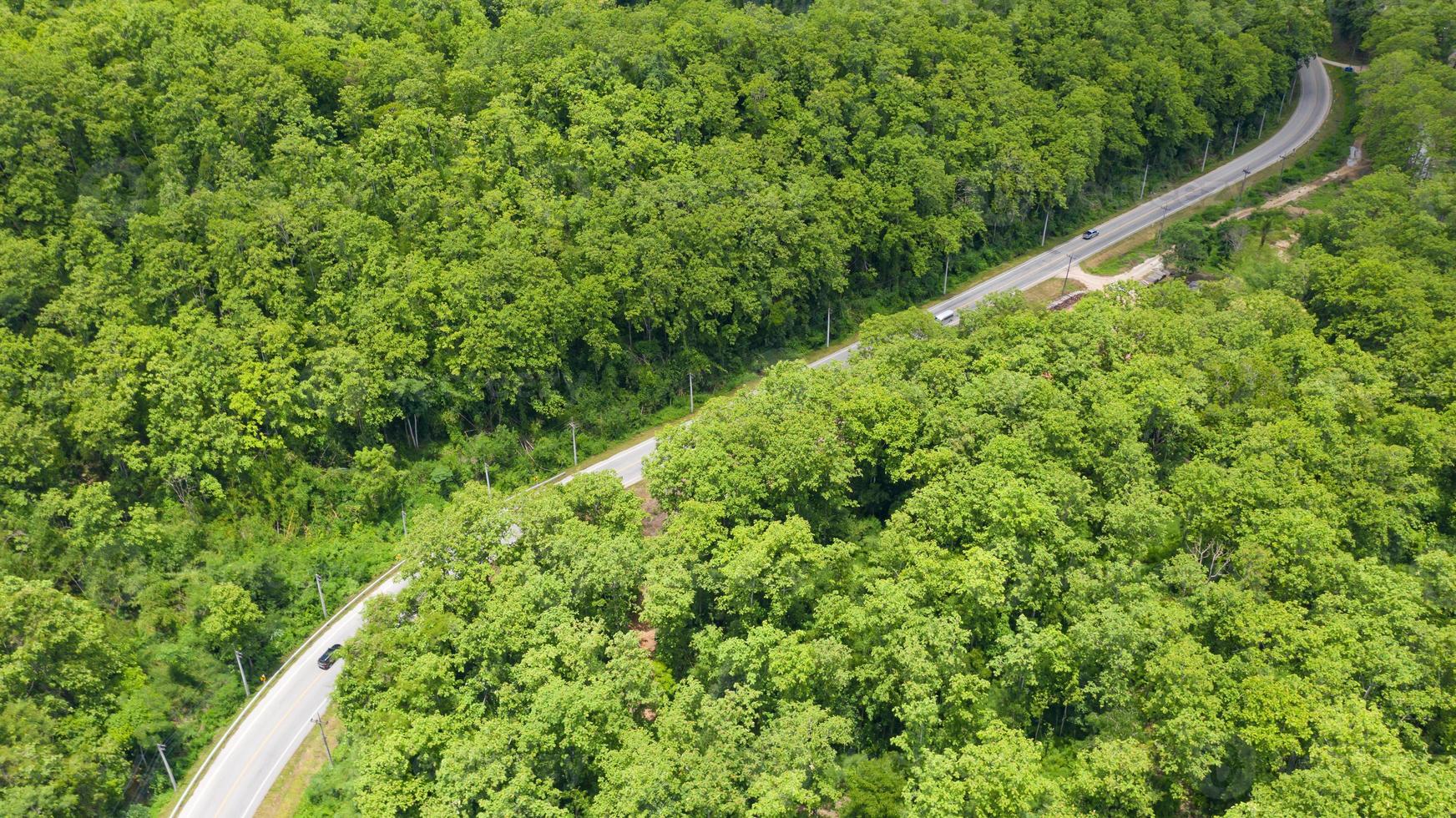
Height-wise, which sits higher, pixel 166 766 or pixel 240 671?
pixel 240 671

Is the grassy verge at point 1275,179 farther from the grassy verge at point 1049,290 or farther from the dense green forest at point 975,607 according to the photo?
the dense green forest at point 975,607

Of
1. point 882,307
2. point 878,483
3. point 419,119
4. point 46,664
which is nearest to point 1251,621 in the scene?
point 878,483

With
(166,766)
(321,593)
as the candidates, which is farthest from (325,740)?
(321,593)

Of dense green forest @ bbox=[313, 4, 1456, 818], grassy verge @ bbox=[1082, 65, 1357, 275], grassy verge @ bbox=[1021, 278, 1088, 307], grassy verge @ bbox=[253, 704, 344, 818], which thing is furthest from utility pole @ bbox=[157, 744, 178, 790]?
grassy verge @ bbox=[1082, 65, 1357, 275]

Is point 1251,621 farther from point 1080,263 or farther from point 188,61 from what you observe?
point 188,61

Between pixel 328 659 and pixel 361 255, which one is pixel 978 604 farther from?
pixel 361 255

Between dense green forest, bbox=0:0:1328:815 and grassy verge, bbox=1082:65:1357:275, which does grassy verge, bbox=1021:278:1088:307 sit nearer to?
grassy verge, bbox=1082:65:1357:275
